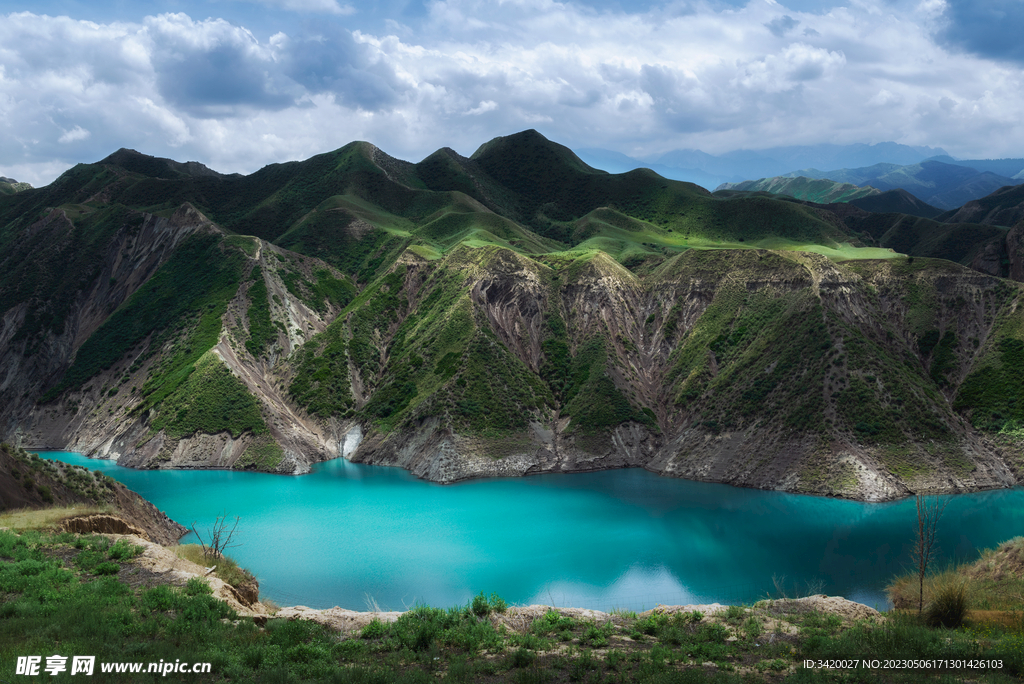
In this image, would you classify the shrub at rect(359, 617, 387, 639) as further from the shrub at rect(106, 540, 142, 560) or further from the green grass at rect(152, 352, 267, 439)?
the green grass at rect(152, 352, 267, 439)

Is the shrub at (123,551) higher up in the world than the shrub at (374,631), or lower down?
higher up

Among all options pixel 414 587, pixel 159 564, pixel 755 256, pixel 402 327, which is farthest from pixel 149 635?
pixel 755 256

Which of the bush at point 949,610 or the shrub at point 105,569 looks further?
the shrub at point 105,569

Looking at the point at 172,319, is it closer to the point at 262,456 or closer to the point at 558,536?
the point at 262,456

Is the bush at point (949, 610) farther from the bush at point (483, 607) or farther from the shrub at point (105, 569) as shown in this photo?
the shrub at point (105, 569)

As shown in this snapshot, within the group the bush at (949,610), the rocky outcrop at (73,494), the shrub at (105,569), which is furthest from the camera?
the rocky outcrop at (73,494)

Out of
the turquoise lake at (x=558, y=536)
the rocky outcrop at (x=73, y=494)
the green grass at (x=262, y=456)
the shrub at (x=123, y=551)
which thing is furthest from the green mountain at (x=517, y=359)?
the shrub at (x=123, y=551)
